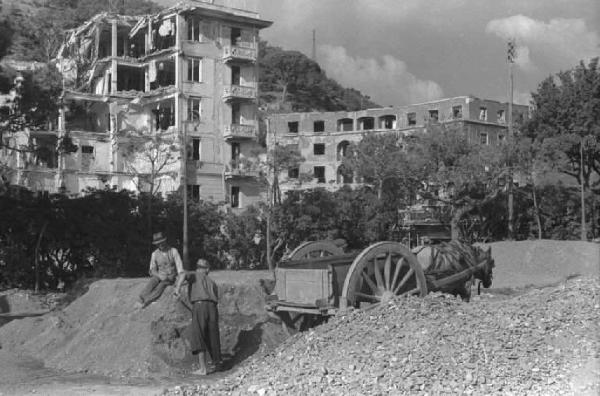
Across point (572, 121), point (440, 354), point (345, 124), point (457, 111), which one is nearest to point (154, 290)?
point (440, 354)

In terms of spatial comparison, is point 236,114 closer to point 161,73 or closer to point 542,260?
point 161,73

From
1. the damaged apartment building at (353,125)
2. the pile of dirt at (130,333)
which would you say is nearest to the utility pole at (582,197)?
the damaged apartment building at (353,125)

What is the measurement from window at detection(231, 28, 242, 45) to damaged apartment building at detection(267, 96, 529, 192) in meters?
11.2

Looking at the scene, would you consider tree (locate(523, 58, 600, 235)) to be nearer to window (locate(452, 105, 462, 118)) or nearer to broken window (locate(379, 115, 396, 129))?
window (locate(452, 105, 462, 118))

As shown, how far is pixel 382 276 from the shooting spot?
38.7 feet

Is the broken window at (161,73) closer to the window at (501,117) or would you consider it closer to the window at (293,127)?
the window at (293,127)

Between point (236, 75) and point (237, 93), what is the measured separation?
206 centimetres

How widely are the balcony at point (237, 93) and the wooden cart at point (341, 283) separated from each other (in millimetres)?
42246

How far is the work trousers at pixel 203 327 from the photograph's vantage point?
35.8 ft

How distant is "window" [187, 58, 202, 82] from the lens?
2096 inches

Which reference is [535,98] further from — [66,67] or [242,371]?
[242,371]

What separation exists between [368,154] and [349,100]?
7337 cm

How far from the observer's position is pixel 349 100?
117625mm

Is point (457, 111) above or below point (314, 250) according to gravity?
above
